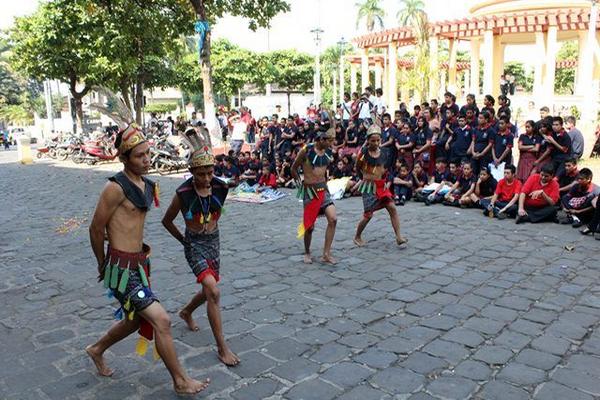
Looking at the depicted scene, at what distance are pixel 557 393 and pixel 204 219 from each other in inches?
106

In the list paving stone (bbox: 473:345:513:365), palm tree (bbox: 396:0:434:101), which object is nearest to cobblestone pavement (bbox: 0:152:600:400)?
paving stone (bbox: 473:345:513:365)

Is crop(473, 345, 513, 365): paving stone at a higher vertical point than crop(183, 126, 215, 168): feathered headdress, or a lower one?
lower

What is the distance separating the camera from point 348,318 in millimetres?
4734

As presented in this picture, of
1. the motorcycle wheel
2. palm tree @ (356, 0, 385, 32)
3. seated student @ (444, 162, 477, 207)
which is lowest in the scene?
seated student @ (444, 162, 477, 207)

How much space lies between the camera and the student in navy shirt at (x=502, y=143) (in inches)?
381

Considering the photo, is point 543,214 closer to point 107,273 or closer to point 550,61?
point 107,273

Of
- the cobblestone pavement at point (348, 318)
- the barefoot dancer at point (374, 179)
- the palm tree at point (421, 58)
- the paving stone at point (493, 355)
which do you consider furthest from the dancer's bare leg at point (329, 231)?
the palm tree at point (421, 58)

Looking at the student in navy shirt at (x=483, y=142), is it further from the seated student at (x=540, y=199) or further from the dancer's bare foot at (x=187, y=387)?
the dancer's bare foot at (x=187, y=387)

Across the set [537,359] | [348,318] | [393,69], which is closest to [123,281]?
[348,318]

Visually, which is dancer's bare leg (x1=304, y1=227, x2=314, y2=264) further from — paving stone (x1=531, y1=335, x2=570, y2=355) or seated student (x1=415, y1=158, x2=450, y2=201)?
seated student (x1=415, y1=158, x2=450, y2=201)

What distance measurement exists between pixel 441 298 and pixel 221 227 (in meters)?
4.56

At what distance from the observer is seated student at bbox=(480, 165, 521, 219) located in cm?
886

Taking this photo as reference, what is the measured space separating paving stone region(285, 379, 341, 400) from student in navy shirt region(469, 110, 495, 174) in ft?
24.1

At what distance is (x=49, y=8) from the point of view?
64.6ft
